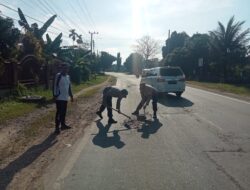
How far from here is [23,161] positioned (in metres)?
8.38

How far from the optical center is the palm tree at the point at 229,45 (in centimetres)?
5222

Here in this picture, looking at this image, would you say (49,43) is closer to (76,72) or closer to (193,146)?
(76,72)

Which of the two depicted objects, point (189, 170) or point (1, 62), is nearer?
point (189, 170)

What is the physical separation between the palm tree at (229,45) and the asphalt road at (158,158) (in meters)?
40.0

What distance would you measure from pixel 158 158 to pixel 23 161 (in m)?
2.56

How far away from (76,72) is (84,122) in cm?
2929

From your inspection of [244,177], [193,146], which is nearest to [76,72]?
[193,146]

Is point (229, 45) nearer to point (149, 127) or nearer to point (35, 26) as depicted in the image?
point (35, 26)

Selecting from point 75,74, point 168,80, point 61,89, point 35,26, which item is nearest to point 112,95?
point 61,89

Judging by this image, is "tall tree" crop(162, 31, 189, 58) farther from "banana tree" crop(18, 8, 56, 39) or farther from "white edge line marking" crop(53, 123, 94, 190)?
"white edge line marking" crop(53, 123, 94, 190)

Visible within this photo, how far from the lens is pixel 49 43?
35.8 meters

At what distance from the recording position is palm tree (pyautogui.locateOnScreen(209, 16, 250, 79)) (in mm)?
52219

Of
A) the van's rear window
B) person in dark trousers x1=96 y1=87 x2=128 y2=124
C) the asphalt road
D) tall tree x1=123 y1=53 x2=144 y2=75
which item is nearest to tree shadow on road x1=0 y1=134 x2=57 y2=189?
the asphalt road

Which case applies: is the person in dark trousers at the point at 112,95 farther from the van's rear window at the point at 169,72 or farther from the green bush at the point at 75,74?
the green bush at the point at 75,74
